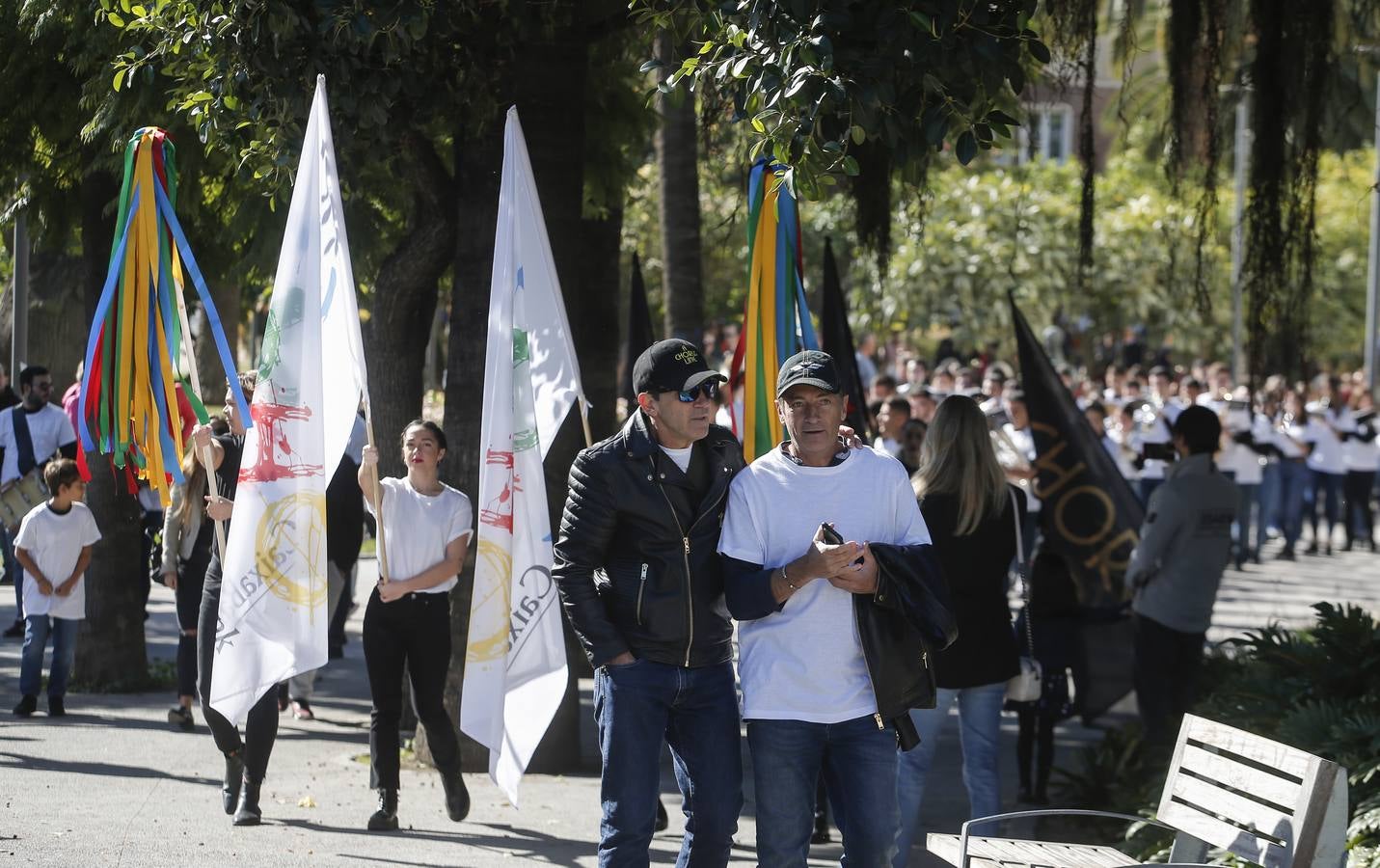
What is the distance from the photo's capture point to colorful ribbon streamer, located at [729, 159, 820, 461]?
25.0ft

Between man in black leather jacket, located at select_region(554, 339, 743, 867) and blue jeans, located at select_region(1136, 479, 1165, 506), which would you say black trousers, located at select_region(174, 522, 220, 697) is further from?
blue jeans, located at select_region(1136, 479, 1165, 506)

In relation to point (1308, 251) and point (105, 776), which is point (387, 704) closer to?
point (105, 776)

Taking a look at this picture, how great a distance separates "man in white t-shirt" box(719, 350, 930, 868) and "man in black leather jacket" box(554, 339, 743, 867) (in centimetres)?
22

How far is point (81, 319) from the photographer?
535 inches

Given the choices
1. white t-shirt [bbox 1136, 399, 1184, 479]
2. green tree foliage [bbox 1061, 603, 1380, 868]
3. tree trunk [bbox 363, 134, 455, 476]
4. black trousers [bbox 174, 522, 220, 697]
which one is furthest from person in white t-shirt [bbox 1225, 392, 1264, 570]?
black trousers [bbox 174, 522, 220, 697]

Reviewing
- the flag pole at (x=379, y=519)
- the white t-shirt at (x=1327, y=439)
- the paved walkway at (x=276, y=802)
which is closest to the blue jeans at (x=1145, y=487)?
the white t-shirt at (x=1327, y=439)

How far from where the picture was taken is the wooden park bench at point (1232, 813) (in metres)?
4.51

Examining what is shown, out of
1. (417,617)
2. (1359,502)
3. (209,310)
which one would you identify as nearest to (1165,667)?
(417,617)

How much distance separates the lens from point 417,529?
7074mm

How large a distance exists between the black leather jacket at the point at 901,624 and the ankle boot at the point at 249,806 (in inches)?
132

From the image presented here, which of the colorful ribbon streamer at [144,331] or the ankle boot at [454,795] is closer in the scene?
the ankle boot at [454,795]

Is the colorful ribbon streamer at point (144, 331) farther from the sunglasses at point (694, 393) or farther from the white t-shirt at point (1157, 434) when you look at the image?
the white t-shirt at point (1157, 434)

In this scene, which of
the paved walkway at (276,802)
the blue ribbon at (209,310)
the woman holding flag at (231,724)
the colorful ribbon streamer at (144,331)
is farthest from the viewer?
the colorful ribbon streamer at (144,331)

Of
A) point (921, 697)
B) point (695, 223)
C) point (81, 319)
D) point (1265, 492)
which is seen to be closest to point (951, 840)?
point (921, 697)
